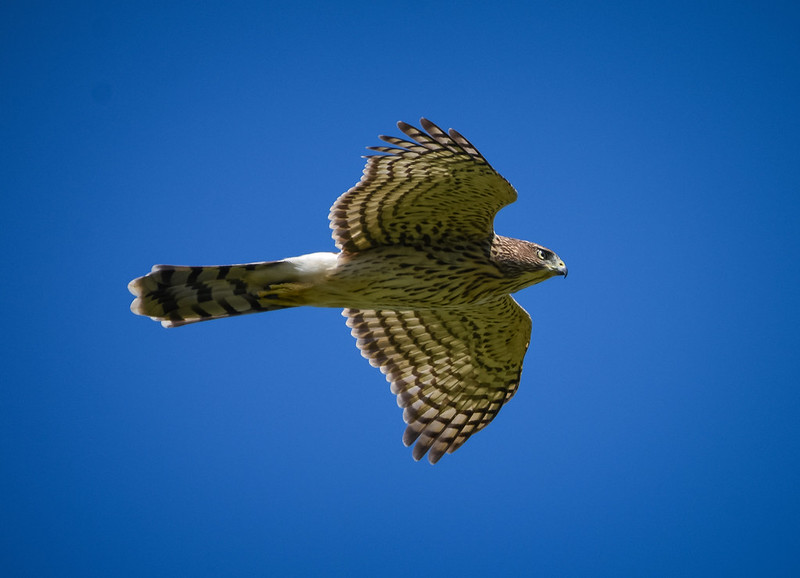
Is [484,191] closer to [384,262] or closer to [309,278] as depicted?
[384,262]

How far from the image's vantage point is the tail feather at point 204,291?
566cm

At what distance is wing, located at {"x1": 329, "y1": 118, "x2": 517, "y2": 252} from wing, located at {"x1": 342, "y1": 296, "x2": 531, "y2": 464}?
3.93 feet

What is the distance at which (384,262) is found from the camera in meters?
5.90

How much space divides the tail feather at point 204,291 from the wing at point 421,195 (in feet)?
1.98

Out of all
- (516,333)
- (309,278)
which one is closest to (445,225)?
A: (309,278)

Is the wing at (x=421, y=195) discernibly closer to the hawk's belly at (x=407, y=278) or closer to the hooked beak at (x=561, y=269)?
the hawk's belly at (x=407, y=278)

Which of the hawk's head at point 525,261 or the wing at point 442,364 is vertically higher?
the hawk's head at point 525,261

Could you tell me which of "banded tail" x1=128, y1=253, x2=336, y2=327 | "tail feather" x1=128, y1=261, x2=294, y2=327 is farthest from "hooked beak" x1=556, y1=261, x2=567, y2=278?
"tail feather" x1=128, y1=261, x2=294, y2=327

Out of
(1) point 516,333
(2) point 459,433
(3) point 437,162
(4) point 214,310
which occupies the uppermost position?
(3) point 437,162

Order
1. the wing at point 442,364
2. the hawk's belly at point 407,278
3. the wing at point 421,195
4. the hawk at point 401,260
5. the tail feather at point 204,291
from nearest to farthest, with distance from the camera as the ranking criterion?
the wing at point 421,195 → the hawk at point 401,260 → the tail feather at point 204,291 → the hawk's belly at point 407,278 → the wing at point 442,364

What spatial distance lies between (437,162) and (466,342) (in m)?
2.14

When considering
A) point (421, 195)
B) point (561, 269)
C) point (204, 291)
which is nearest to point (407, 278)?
point (421, 195)

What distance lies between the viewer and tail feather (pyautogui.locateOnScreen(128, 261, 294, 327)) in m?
5.66

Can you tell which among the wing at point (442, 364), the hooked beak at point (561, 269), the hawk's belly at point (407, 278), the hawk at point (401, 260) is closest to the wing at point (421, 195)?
the hawk at point (401, 260)
